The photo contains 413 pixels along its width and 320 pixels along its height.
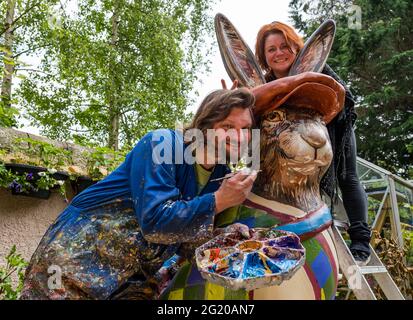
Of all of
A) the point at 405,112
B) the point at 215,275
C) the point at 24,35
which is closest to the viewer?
the point at 215,275

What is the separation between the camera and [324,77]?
1.64 metres

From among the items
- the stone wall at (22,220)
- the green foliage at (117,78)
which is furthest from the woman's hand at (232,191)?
the green foliage at (117,78)

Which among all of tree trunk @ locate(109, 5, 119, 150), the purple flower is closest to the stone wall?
the purple flower

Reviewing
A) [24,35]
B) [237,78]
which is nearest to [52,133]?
[24,35]

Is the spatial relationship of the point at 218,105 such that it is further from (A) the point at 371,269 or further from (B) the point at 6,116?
(B) the point at 6,116

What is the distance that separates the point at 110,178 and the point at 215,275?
522 mm

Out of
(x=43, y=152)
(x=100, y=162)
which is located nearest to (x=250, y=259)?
(x=43, y=152)

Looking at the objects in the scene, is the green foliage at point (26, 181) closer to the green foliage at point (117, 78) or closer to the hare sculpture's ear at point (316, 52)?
the hare sculpture's ear at point (316, 52)

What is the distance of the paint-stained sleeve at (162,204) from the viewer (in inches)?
52.6

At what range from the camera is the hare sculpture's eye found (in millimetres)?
1676

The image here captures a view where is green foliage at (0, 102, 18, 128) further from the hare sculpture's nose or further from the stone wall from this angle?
the hare sculpture's nose

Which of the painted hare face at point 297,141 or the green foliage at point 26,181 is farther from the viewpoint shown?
the green foliage at point 26,181

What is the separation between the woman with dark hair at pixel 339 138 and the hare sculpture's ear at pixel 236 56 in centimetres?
18
